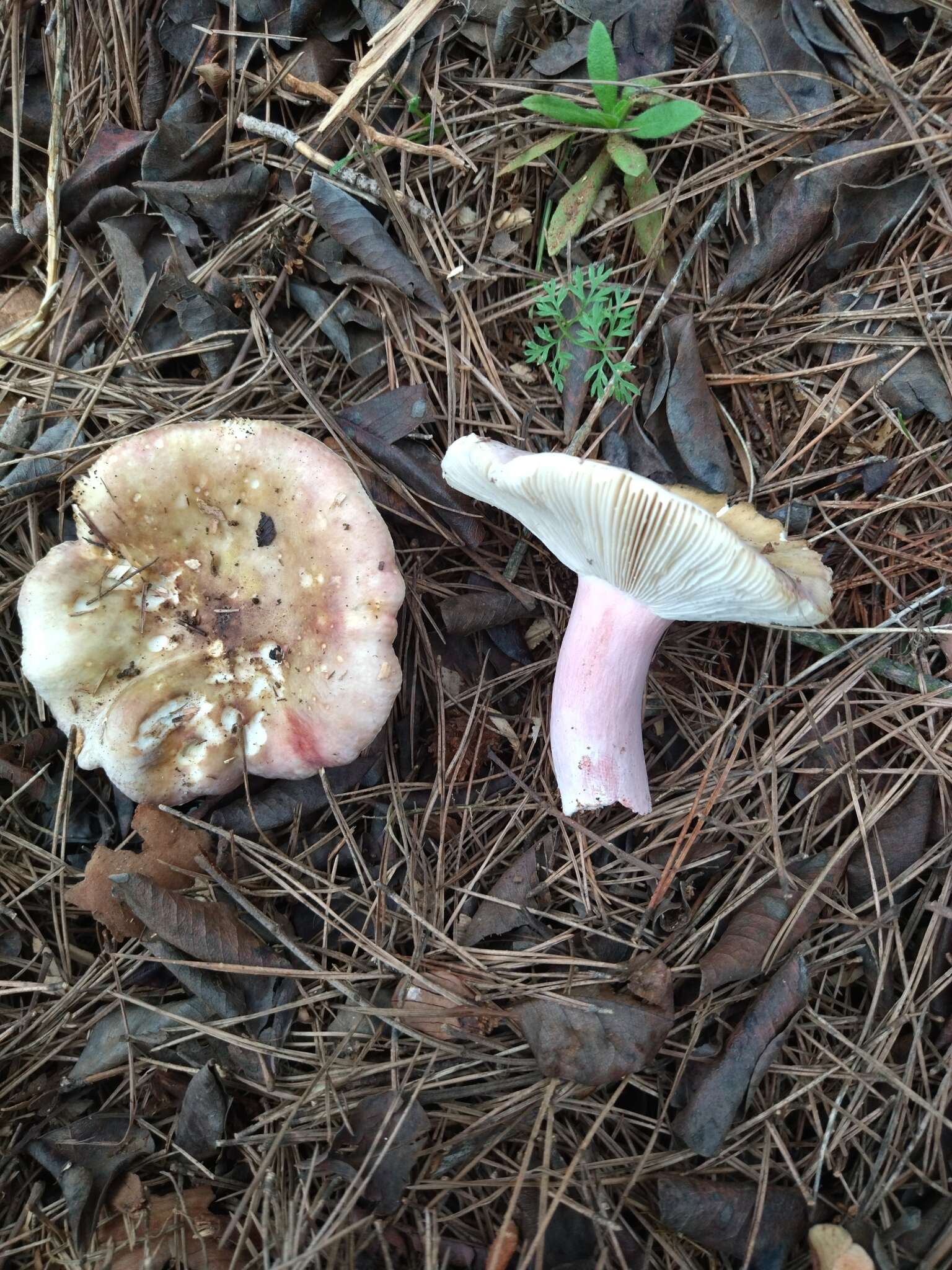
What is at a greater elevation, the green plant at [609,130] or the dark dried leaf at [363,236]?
the green plant at [609,130]

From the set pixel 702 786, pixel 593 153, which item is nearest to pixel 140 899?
pixel 702 786

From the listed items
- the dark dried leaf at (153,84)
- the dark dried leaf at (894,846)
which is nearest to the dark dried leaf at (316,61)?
the dark dried leaf at (153,84)

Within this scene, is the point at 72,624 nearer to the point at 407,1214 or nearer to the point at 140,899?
the point at 140,899

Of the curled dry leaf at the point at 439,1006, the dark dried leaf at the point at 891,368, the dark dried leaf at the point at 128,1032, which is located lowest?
the dark dried leaf at the point at 128,1032

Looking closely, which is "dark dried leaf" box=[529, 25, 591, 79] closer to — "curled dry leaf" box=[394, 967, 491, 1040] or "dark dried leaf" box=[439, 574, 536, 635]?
"dark dried leaf" box=[439, 574, 536, 635]

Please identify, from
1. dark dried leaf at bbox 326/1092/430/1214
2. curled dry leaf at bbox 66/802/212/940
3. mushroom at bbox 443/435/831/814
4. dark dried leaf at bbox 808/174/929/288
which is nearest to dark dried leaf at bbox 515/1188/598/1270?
dark dried leaf at bbox 326/1092/430/1214

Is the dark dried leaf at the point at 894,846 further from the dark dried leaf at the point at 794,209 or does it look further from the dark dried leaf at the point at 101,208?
the dark dried leaf at the point at 101,208
